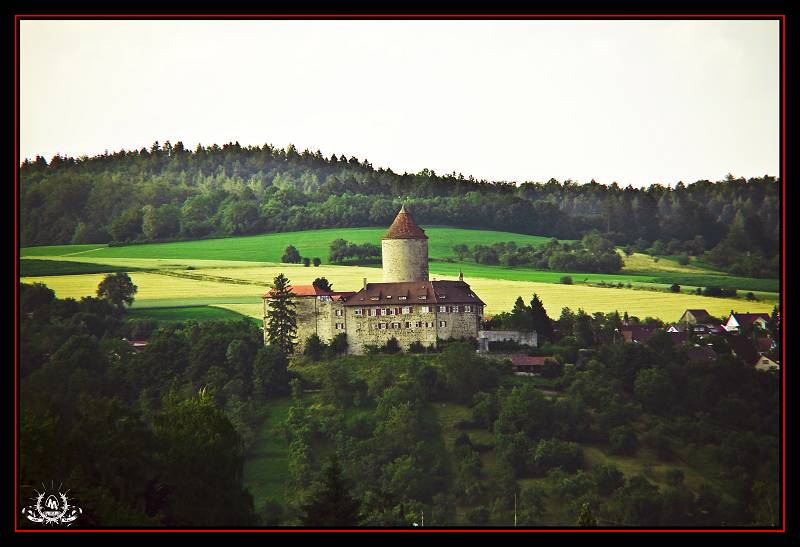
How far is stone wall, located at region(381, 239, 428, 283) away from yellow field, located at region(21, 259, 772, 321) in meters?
3.39

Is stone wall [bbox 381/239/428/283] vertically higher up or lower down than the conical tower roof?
lower down

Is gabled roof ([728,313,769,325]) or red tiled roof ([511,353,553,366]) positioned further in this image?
gabled roof ([728,313,769,325])

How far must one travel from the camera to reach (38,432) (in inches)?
1743

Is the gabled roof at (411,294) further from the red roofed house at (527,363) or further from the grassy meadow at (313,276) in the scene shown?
the grassy meadow at (313,276)

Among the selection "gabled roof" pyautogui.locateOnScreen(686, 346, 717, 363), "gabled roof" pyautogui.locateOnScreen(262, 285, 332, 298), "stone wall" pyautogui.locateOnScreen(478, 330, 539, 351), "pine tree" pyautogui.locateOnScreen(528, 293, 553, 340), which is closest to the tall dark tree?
"gabled roof" pyautogui.locateOnScreen(262, 285, 332, 298)

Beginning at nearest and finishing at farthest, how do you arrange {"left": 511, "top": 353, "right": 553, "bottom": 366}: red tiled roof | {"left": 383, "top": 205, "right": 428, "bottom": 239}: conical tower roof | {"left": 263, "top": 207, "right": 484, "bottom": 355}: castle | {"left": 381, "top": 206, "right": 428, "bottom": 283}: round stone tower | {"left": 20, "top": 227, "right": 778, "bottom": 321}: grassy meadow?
{"left": 511, "top": 353, "right": 553, "bottom": 366}: red tiled roof, {"left": 263, "top": 207, "right": 484, "bottom": 355}: castle, {"left": 381, "top": 206, "right": 428, "bottom": 283}: round stone tower, {"left": 383, "top": 205, "right": 428, "bottom": 239}: conical tower roof, {"left": 20, "top": 227, "right": 778, "bottom": 321}: grassy meadow

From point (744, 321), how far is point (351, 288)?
18863mm

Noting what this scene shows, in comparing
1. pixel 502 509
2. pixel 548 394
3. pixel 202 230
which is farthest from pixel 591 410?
pixel 202 230

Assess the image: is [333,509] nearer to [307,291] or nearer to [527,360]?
[527,360]

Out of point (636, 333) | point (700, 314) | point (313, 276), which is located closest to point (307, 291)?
point (313, 276)

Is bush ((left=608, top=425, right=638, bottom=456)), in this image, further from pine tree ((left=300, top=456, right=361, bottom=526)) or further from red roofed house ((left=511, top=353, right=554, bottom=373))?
pine tree ((left=300, top=456, right=361, bottom=526))

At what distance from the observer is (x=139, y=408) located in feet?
223

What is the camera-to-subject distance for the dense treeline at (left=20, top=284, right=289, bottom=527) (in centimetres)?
4428

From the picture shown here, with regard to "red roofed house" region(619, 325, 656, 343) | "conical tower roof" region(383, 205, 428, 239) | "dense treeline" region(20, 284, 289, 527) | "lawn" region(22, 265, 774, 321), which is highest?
"conical tower roof" region(383, 205, 428, 239)
